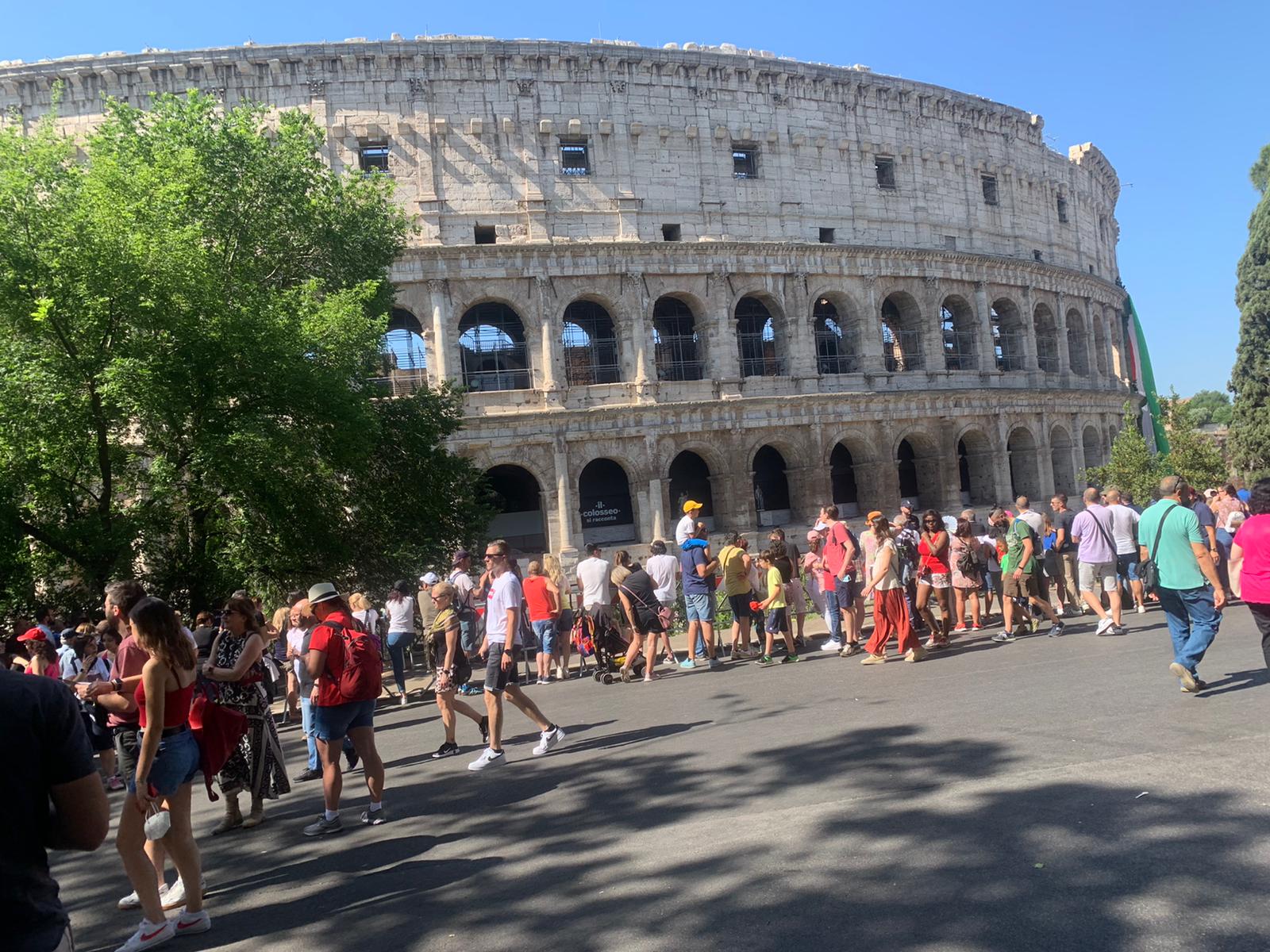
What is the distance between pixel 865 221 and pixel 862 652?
66.3 feet

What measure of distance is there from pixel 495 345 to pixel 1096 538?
18367mm

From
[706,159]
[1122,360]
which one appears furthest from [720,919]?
[1122,360]

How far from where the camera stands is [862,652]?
1146cm

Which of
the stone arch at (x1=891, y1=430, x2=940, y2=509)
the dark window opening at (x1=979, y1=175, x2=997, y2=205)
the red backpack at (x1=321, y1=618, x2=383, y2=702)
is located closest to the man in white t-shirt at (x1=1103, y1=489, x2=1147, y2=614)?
the red backpack at (x1=321, y1=618, x2=383, y2=702)

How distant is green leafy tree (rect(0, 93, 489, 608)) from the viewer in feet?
39.7

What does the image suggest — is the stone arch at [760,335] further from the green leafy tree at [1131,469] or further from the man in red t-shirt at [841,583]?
the man in red t-shirt at [841,583]

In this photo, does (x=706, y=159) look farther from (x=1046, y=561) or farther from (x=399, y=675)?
(x=399, y=675)

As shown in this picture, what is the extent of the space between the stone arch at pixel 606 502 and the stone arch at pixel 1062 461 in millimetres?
15296

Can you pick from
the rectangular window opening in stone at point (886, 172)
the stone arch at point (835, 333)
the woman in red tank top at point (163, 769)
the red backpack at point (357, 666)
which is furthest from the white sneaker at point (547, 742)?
the rectangular window opening in stone at point (886, 172)

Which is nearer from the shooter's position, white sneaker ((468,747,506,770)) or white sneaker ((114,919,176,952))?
white sneaker ((114,919,176,952))

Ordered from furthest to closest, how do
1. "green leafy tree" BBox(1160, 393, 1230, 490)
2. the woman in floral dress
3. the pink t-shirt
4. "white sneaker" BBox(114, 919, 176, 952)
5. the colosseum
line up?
"green leafy tree" BBox(1160, 393, 1230, 490) < the colosseum < the pink t-shirt < the woman in floral dress < "white sneaker" BBox(114, 919, 176, 952)

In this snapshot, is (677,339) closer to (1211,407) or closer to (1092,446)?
(1092,446)

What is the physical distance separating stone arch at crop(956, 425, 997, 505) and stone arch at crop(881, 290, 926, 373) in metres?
2.85

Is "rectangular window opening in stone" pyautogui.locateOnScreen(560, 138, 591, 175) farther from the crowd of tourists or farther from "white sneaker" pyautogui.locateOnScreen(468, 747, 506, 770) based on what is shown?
"white sneaker" pyautogui.locateOnScreen(468, 747, 506, 770)
